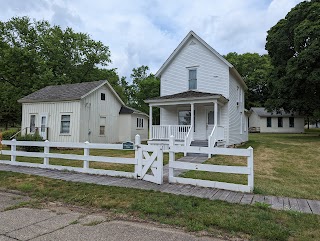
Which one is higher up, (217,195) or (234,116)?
(234,116)

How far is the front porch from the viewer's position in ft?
47.6

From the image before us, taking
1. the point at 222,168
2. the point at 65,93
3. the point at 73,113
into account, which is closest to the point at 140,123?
the point at 65,93

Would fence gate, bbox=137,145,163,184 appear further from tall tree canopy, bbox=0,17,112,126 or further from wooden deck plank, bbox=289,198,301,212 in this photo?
tall tree canopy, bbox=0,17,112,126

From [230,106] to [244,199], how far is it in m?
11.9

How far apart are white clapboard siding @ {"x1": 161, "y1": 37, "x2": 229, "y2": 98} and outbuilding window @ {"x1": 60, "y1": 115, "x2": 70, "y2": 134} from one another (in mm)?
7186

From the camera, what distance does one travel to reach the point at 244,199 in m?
5.48

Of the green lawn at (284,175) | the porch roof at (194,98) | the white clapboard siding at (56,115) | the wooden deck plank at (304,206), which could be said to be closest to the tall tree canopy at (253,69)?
the porch roof at (194,98)

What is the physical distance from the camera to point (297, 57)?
20.2 meters

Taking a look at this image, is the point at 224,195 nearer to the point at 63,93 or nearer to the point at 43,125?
the point at 63,93

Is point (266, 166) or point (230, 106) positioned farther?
point (230, 106)

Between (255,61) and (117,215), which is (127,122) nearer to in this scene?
(117,215)

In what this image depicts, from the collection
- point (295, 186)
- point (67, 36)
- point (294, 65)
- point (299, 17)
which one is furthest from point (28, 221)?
point (67, 36)

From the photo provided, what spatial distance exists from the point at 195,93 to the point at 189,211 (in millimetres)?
11880

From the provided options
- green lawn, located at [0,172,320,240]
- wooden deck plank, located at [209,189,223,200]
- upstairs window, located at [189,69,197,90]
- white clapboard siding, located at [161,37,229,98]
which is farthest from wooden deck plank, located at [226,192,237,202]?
upstairs window, located at [189,69,197,90]
